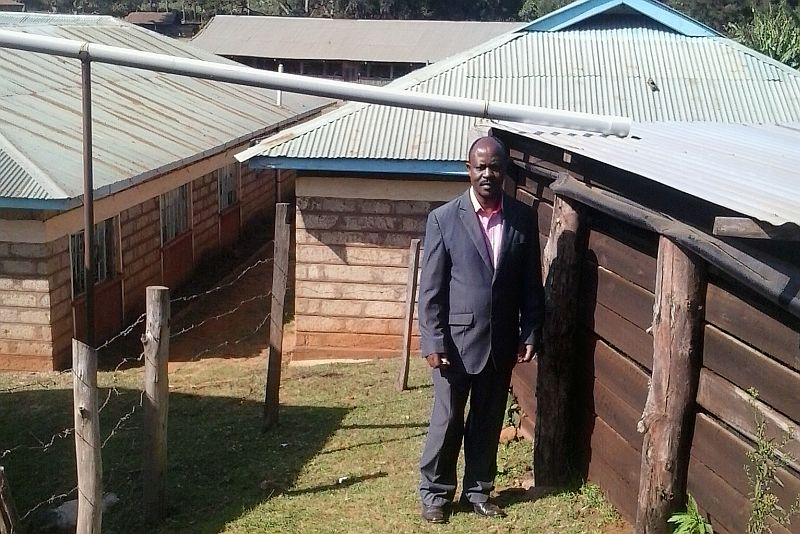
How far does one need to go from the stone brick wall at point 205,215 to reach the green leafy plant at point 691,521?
1175 cm

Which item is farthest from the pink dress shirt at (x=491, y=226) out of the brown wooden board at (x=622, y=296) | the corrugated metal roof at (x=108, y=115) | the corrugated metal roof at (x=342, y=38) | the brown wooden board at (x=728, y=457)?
the corrugated metal roof at (x=342, y=38)

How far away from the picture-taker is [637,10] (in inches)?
481

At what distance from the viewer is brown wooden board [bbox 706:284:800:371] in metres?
3.30

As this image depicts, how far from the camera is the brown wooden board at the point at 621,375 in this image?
4527mm

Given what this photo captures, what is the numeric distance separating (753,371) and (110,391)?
18.4 feet

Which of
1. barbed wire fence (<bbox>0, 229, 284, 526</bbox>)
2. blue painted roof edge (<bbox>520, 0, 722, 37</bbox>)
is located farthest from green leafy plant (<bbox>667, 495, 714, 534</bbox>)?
blue painted roof edge (<bbox>520, 0, 722, 37</bbox>)

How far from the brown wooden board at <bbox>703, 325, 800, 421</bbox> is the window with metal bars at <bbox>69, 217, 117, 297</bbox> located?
833 cm

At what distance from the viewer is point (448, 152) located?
9.81m

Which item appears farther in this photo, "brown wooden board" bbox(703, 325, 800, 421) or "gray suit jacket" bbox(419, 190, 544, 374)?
"gray suit jacket" bbox(419, 190, 544, 374)

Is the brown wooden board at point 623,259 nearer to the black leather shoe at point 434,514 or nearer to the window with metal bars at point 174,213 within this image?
the black leather shoe at point 434,514

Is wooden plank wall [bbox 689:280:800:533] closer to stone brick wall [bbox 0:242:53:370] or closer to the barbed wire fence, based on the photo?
the barbed wire fence

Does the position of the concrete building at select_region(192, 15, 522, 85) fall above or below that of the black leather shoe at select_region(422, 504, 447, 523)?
above

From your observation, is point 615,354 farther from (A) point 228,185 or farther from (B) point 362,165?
(A) point 228,185

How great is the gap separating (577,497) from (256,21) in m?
43.5
